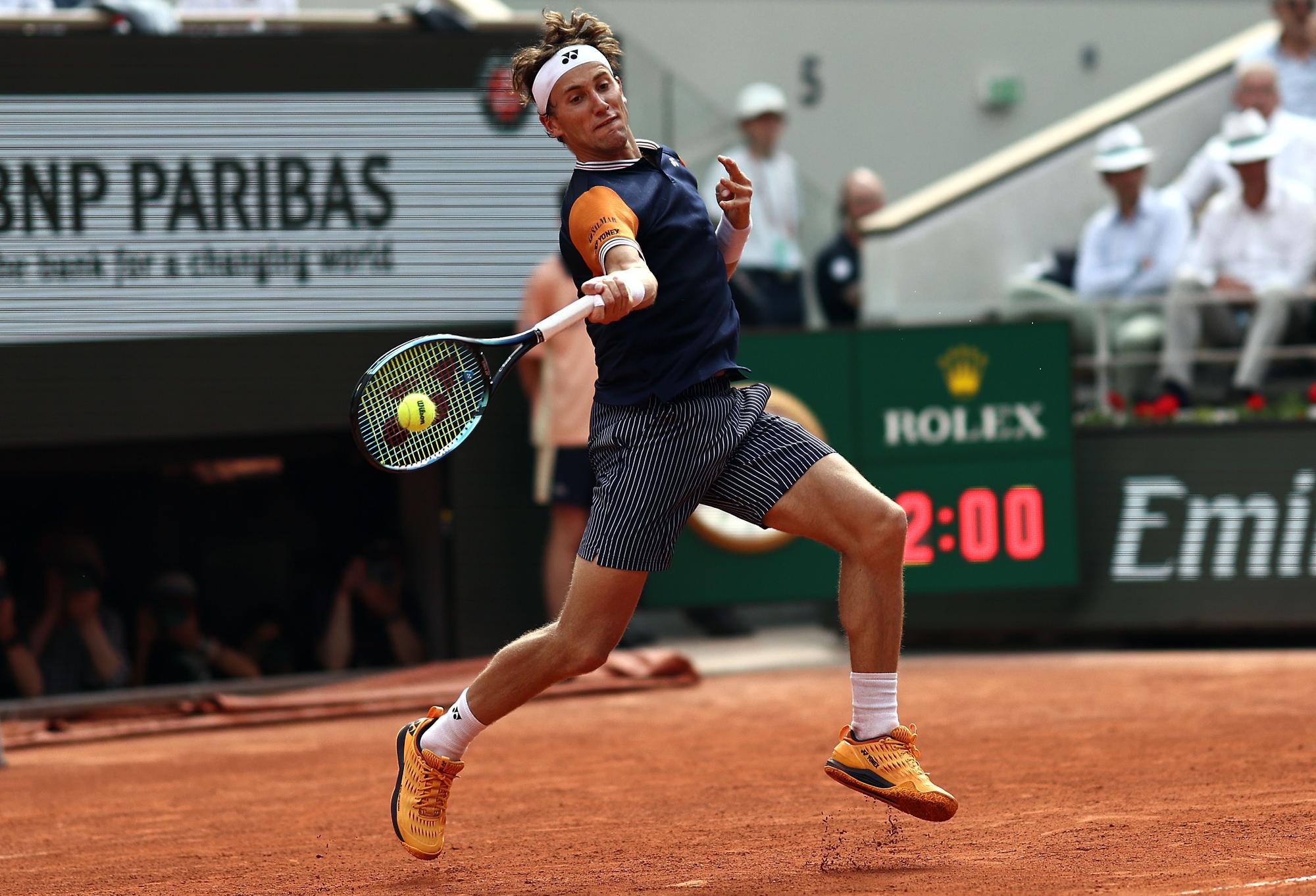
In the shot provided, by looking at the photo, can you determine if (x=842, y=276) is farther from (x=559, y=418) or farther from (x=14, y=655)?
(x=14, y=655)

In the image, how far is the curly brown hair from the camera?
4.55m

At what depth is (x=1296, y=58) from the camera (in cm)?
1130

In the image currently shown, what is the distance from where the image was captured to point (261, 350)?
29.8 feet

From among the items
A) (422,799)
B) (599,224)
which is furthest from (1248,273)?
(422,799)

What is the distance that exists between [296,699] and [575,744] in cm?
198

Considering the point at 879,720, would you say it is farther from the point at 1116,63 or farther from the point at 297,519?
the point at 1116,63

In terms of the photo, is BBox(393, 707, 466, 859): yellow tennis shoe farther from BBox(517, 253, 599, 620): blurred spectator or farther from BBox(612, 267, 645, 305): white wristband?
BBox(517, 253, 599, 620): blurred spectator

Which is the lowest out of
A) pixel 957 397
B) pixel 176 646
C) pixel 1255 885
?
pixel 176 646

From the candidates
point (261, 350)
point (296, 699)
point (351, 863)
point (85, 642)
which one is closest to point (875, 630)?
point (351, 863)

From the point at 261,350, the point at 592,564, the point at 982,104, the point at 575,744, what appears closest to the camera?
the point at 592,564

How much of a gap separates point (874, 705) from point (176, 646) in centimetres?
625

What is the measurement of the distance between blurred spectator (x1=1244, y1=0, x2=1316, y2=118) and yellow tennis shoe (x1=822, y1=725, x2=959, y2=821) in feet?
26.7

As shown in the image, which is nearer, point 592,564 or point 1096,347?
point 592,564

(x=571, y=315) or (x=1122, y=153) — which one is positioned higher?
(x=571, y=315)
